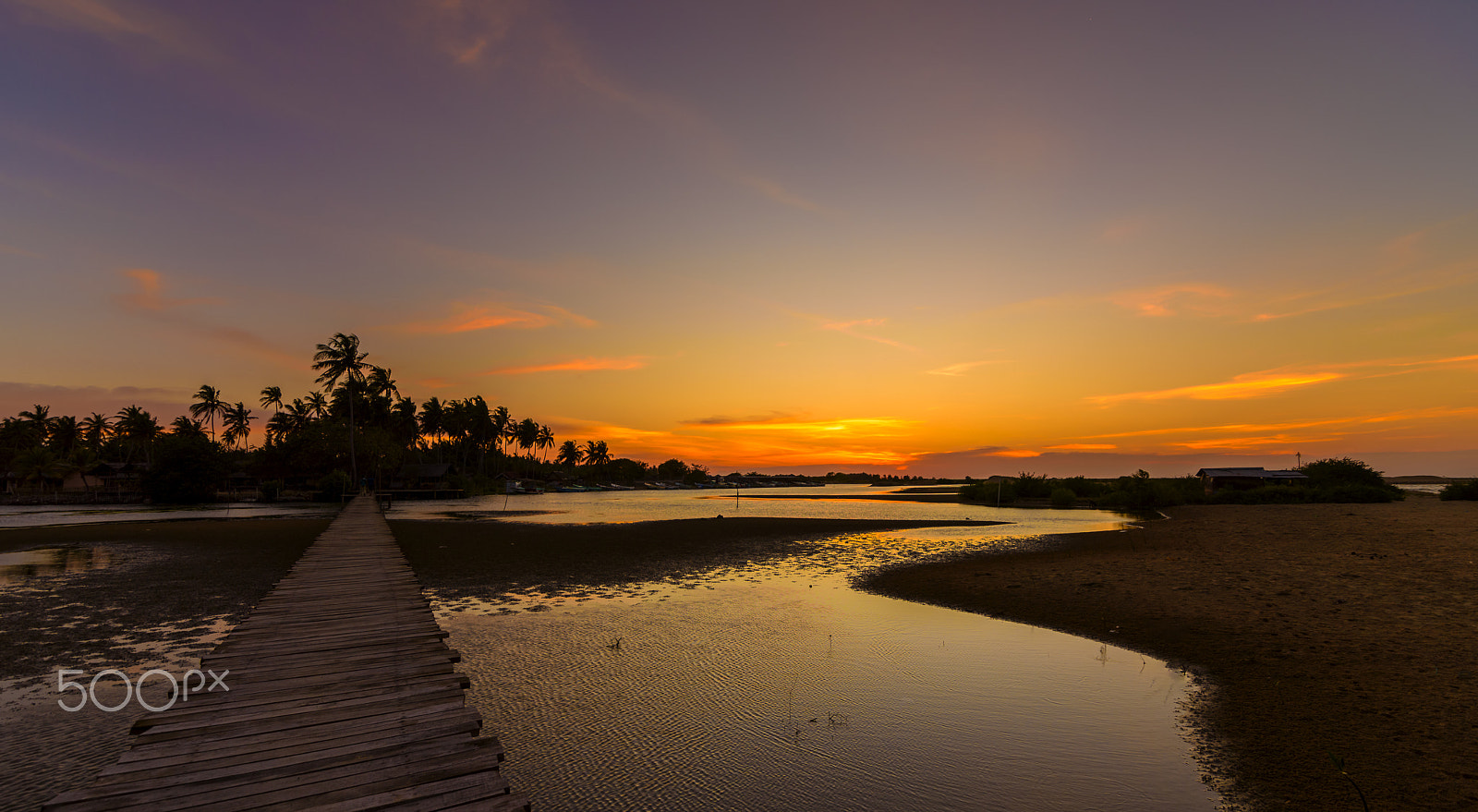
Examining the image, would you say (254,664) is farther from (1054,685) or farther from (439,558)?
(439,558)

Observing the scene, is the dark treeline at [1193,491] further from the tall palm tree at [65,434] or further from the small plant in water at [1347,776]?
the tall palm tree at [65,434]

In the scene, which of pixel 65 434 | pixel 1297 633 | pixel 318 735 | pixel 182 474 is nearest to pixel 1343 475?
pixel 1297 633

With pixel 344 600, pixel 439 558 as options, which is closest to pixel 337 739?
pixel 344 600

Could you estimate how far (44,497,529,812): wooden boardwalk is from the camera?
5.19 metres

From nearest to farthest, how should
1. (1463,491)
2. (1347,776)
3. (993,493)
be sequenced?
(1347,776) < (1463,491) < (993,493)

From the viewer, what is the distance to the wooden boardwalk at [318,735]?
519cm

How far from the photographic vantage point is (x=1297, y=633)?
1300 centimetres

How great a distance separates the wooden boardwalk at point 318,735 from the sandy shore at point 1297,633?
8.60 metres

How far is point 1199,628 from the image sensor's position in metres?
14.1

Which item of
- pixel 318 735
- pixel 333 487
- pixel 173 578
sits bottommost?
pixel 173 578

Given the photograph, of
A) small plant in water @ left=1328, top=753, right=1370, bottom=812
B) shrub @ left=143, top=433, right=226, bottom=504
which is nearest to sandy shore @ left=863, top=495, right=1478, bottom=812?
small plant in water @ left=1328, top=753, right=1370, bottom=812

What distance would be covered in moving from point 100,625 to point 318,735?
43.7 feet

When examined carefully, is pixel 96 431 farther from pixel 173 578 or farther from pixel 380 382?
pixel 173 578

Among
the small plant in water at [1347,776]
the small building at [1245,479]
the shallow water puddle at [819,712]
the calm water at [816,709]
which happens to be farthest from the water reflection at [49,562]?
the small building at [1245,479]
